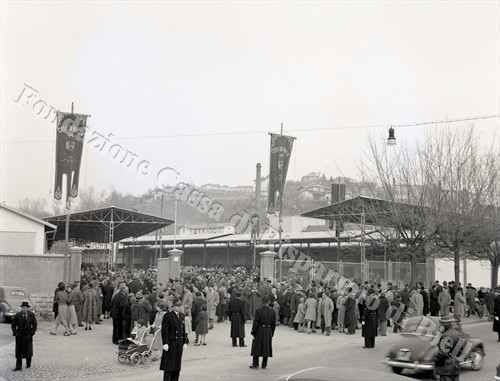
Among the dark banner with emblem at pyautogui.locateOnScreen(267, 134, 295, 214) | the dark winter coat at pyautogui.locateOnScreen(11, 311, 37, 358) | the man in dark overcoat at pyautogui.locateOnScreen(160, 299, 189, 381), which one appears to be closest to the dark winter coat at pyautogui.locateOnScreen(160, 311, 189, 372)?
the man in dark overcoat at pyautogui.locateOnScreen(160, 299, 189, 381)

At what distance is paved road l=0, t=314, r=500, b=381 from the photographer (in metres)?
13.6

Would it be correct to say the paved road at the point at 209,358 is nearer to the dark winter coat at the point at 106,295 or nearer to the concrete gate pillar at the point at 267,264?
the dark winter coat at the point at 106,295

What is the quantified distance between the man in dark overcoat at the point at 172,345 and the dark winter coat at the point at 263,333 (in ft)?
10.2

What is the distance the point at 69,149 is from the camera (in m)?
28.8

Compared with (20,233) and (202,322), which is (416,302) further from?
(20,233)

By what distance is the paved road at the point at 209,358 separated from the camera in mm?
13625

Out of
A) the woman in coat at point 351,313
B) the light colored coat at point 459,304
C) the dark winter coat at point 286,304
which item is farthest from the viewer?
the light colored coat at point 459,304

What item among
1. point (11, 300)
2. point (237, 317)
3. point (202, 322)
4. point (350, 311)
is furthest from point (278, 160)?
point (202, 322)

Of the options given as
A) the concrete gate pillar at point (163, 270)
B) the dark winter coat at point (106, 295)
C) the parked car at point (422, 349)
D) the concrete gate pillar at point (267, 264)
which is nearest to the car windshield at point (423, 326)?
the parked car at point (422, 349)

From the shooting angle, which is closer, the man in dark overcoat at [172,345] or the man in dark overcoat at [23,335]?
the man in dark overcoat at [172,345]

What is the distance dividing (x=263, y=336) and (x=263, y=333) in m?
0.07

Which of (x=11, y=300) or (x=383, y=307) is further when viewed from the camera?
(x=11, y=300)

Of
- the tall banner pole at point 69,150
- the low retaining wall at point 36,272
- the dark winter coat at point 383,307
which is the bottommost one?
the dark winter coat at point 383,307

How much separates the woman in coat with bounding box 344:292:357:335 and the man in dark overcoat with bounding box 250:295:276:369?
799 cm
